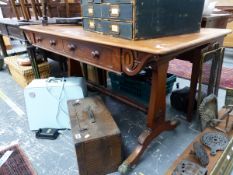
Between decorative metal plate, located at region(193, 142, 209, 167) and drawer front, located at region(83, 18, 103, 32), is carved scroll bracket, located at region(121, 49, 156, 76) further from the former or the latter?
decorative metal plate, located at region(193, 142, 209, 167)

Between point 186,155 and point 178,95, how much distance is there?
0.67 m

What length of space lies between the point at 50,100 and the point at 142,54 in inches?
37.5

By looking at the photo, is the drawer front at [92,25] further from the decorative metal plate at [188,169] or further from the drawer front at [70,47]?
the decorative metal plate at [188,169]

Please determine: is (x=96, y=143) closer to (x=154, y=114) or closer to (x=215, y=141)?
(x=154, y=114)

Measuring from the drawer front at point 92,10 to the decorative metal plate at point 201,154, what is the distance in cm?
97

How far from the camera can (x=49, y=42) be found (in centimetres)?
154

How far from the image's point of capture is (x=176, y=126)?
1.55 metres

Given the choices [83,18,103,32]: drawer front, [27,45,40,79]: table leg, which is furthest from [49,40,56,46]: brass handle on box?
[27,45,40,79]: table leg

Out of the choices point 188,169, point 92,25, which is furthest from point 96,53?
point 188,169

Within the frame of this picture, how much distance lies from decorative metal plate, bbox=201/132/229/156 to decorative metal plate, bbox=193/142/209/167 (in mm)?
62

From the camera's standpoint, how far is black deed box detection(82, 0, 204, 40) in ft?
3.14

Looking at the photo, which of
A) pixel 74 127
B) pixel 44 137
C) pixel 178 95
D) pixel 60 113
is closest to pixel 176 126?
pixel 178 95

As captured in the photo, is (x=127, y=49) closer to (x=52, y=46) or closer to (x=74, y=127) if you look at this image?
(x=74, y=127)

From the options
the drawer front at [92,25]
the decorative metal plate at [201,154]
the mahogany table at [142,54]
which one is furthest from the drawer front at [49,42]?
the decorative metal plate at [201,154]
